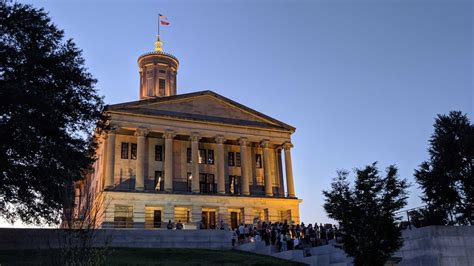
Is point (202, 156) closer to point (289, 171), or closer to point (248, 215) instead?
point (248, 215)

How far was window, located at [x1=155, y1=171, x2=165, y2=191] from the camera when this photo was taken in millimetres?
50250

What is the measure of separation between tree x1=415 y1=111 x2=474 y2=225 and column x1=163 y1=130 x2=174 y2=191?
23.3 m

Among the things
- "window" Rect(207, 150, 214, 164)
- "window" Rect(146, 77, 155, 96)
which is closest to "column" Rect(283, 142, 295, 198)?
"window" Rect(207, 150, 214, 164)

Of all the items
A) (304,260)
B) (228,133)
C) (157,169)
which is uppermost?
(228,133)

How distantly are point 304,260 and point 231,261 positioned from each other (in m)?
4.07

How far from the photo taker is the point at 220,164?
50.9m

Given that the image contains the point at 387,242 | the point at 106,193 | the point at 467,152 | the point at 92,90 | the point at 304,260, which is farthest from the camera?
the point at 106,193

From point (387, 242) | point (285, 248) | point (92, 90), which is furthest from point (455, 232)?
point (92, 90)

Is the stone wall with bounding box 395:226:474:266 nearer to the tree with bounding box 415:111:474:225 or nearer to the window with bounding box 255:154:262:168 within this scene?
the tree with bounding box 415:111:474:225

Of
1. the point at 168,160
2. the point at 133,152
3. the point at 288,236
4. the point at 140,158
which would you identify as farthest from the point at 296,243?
the point at 133,152

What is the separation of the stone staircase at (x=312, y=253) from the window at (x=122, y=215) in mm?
16220

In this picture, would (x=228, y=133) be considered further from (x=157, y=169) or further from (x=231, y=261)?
(x=231, y=261)

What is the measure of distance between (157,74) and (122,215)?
24.6 meters

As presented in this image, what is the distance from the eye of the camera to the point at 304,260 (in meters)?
24.6
